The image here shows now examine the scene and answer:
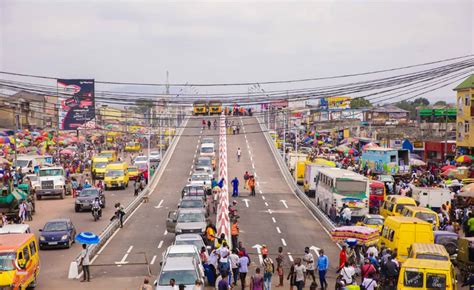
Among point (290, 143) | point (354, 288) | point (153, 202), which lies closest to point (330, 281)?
point (354, 288)

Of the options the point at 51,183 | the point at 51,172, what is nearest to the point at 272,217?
the point at 51,183

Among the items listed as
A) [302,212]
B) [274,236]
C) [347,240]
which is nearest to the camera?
[347,240]

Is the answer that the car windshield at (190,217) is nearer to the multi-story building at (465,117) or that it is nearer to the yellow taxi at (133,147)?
the multi-story building at (465,117)

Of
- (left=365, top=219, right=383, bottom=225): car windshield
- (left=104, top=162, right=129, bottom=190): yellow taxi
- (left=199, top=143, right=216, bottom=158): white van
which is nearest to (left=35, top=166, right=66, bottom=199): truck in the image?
(left=104, top=162, right=129, bottom=190): yellow taxi

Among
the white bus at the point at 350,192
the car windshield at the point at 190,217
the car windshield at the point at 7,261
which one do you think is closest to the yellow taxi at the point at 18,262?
the car windshield at the point at 7,261

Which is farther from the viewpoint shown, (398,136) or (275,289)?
(398,136)

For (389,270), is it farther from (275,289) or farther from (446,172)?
(446,172)
